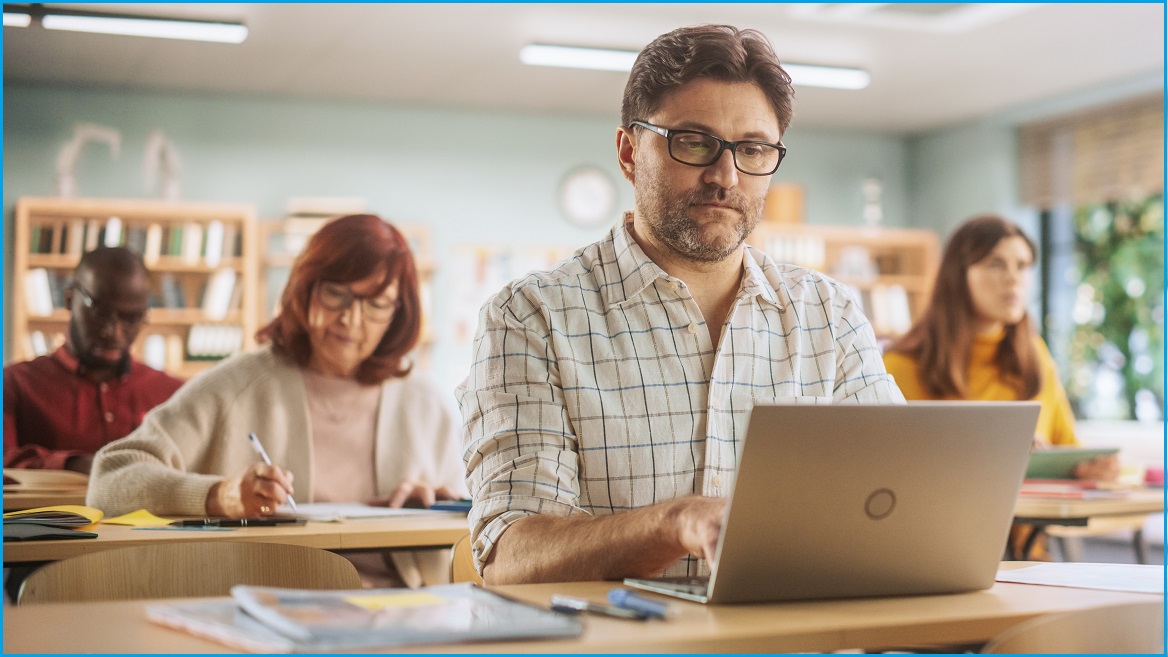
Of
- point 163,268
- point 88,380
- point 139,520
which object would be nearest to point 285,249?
point 163,268

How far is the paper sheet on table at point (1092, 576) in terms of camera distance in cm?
142

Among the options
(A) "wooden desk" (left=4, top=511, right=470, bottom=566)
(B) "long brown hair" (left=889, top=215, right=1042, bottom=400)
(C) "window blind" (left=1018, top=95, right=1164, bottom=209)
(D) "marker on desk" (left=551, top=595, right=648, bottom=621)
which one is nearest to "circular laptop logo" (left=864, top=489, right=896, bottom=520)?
(D) "marker on desk" (left=551, top=595, right=648, bottom=621)

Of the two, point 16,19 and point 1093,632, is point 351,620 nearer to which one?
point 1093,632

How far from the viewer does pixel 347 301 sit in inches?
112

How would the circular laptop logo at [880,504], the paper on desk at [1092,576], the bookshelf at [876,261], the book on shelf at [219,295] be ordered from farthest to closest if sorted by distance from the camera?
the bookshelf at [876,261] < the book on shelf at [219,295] < the paper on desk at [1092,576] < the circular laptop logo at [880,504]

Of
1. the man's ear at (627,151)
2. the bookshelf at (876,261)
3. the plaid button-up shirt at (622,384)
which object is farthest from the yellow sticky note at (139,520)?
the bookshelf at (876,261)

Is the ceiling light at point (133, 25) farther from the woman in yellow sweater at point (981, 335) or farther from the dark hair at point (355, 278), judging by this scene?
the woman in yellow sweater at point (981, 335)

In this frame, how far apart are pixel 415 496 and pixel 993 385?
2121mm

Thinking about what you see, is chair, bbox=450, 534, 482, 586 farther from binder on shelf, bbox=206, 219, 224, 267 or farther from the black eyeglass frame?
binder on shelf, bbox=206, 219, 224, 267

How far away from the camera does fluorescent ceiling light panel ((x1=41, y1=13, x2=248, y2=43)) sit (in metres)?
5.64

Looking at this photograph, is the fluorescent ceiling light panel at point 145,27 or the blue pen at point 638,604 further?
the fluorescent ceiling light panel at point 145,27

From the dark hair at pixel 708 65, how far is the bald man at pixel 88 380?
2127mm

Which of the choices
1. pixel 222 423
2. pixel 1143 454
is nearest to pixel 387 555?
pixel 222 423

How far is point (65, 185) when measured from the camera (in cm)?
677
